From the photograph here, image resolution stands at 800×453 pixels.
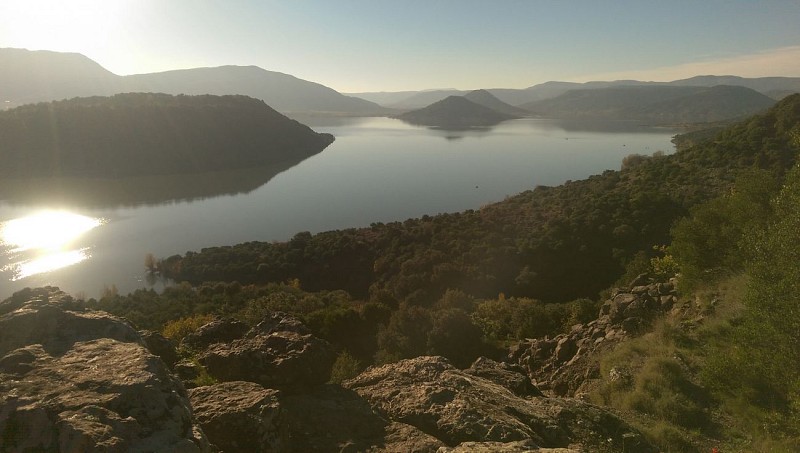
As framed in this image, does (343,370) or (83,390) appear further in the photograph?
(343,370)

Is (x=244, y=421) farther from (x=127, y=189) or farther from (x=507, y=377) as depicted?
(x=127, y=189)

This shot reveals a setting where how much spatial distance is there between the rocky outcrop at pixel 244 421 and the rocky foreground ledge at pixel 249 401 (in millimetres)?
11

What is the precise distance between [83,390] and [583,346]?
11.2m

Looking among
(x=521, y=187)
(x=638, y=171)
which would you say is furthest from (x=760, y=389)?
(x=521, y=187)

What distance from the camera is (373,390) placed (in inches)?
250

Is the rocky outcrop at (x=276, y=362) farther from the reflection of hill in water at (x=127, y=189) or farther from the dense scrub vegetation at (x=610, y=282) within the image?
the reflection of hill in water at (x=127, y=189)

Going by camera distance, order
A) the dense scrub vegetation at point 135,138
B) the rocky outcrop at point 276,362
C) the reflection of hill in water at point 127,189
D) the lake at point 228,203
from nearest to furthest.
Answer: the rocky outcrop at point 276,362 → the lake at point 228,203 → the reflection of hill in water at point 127,189 → the dense scrub vegetation at point 135,138

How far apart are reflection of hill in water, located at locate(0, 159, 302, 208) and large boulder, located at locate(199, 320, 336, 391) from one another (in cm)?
6794

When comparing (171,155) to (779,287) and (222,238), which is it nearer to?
(222,238)

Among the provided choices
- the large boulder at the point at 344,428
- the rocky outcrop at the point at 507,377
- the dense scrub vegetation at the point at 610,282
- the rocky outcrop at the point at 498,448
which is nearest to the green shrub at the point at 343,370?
the dense scrub vegetation at the point at 610,282

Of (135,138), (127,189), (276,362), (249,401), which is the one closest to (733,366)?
(276,362)

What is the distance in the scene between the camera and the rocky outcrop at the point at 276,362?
6.16 metres

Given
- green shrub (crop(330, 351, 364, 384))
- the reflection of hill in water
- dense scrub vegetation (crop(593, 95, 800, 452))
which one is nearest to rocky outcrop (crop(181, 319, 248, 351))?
green shrub (crop(330, 351, 364, 384))

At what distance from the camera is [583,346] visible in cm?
1180
